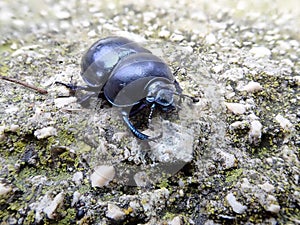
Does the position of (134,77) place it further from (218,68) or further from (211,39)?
(211,39)

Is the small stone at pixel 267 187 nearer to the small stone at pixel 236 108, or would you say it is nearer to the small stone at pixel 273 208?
the small stone at pixel 273 208

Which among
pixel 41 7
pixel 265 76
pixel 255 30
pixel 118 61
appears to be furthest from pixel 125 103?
pixel 41 7

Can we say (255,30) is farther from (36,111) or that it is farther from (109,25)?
(36,111)

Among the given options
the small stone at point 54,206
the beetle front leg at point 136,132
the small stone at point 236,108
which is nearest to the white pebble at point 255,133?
the small stone at point 236,108

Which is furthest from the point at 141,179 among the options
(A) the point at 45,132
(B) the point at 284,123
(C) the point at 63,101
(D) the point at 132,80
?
(B) the point at 284,123

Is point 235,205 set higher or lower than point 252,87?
lower
